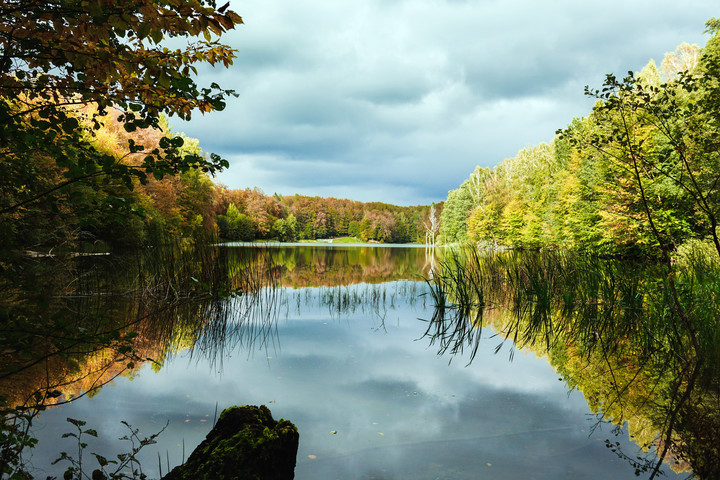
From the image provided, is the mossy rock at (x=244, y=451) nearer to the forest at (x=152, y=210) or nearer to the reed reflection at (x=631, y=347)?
the forest at (x=152, y=210)

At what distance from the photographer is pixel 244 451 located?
2.07 metres

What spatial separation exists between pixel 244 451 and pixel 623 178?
51.8 feet

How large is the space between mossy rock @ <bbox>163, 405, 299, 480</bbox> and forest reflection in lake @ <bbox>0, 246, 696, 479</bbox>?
0.33 m

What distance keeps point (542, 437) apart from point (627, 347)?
9.51 feet

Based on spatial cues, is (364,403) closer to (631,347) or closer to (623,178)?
(631,347)

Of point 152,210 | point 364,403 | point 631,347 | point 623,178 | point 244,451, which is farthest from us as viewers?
point 152,210

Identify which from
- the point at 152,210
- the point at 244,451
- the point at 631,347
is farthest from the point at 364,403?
the point at 152,210

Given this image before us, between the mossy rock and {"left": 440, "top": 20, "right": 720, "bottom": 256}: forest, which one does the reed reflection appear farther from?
the mossy rock

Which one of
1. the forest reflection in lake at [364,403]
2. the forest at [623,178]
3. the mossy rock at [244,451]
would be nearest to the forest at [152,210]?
the forest reflection in lake at [364,403]

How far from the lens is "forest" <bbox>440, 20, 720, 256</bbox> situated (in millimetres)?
4547

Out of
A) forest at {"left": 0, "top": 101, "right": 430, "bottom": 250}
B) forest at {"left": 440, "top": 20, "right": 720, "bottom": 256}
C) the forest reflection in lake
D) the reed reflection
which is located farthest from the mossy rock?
forest at {"left": 440, "top": 20, "right": 720, "bottom": 256}

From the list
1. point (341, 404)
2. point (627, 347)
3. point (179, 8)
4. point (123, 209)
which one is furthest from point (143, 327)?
point (627, 347)

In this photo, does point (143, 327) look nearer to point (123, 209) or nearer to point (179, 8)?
point (123, 209)

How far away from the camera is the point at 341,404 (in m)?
Answer: 3.56
